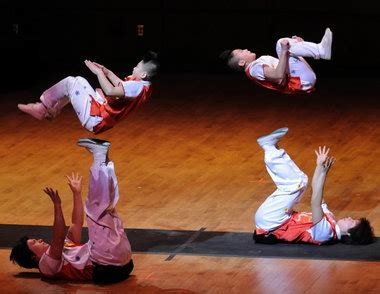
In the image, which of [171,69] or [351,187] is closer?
[351,187]

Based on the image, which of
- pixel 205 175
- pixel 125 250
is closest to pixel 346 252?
pixel 125 250

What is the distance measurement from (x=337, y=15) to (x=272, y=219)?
19.7 feet

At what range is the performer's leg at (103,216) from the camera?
716 cm

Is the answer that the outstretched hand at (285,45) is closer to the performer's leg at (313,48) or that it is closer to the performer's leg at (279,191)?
the performer's leg at (313,48)

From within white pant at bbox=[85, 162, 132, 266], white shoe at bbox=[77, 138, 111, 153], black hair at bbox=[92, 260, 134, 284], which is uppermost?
white shoe at bbox=[77, 138, 111, 153]

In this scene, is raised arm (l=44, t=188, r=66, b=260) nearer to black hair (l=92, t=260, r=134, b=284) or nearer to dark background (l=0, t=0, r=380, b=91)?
black hair (l=92, t=260, r=134, b=284)

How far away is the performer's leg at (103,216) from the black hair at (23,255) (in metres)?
0.37

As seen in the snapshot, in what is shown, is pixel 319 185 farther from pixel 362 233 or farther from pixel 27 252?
pixel 27 252

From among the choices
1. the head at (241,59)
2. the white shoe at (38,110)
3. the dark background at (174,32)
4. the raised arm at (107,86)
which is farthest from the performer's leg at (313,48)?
the dark background at (174,32)

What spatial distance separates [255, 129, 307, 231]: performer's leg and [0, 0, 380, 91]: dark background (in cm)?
548

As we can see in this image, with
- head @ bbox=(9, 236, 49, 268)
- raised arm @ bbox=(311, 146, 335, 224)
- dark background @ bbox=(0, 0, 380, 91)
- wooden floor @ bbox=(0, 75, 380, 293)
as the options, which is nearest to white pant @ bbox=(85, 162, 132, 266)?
wooden floor @ bbox=(0, 75, 380, 293)

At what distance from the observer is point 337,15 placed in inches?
529

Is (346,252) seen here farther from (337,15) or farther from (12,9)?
Answer: (12,9)

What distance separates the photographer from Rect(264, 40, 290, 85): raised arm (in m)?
7.53
